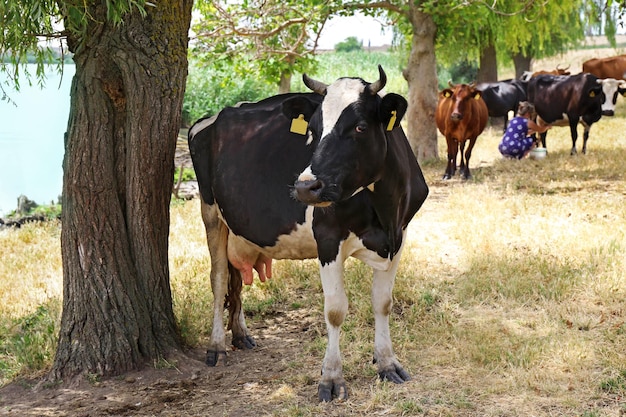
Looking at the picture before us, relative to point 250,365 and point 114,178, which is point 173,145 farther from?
point 250,365

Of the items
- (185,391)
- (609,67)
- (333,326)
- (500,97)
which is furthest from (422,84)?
(609,67)

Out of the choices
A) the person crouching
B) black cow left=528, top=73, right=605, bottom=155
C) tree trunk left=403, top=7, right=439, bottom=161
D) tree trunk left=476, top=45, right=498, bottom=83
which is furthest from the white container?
tree trunk left=476, top=45, right=498, bottom=83

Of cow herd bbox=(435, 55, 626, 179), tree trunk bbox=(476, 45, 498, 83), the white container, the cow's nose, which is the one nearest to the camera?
the cow's nose

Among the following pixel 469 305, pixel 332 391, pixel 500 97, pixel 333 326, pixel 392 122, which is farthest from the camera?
pixel 500 97

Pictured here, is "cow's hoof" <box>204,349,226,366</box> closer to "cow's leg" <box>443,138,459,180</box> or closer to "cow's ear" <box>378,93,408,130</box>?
"cow's ear" <box>378,93,408,130</box>

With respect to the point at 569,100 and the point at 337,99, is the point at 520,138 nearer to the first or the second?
the point at 569,100

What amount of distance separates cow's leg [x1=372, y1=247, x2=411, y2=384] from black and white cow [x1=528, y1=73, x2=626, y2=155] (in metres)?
11.7

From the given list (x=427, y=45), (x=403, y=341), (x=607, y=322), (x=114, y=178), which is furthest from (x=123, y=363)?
(x=427, y=45)

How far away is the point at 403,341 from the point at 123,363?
7.19 feet

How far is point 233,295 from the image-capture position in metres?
6.53

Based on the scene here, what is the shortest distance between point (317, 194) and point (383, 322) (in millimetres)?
1412

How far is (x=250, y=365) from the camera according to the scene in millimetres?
6055

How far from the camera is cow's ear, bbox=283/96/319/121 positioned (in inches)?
203

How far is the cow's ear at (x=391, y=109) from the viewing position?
4793 mm
